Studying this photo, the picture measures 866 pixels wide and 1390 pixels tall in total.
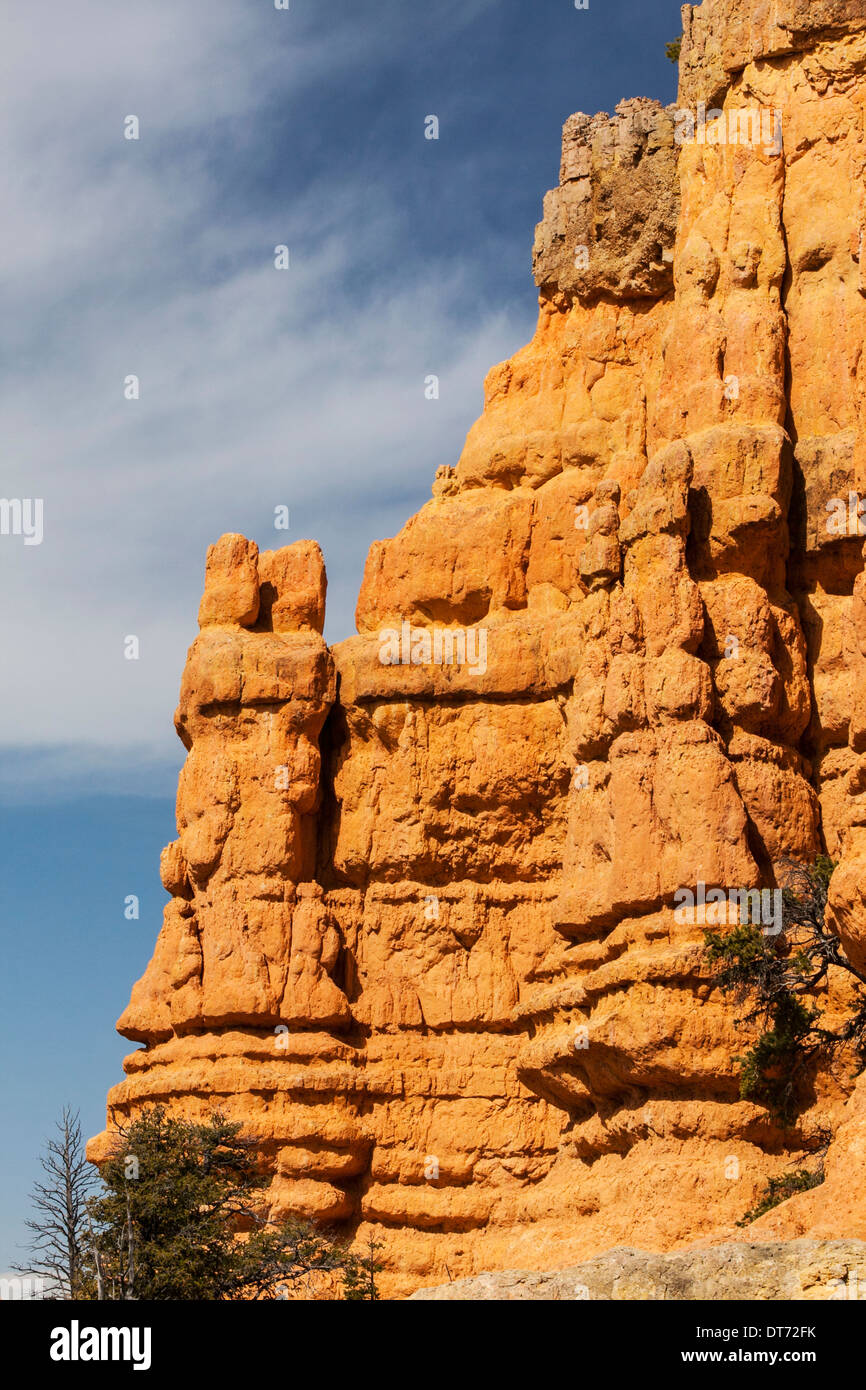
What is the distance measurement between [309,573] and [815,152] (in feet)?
44.7

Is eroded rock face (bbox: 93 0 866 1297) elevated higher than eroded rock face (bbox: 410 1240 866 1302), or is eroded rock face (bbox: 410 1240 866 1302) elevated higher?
eroded rock face (bbox: 93 0 866 1297)

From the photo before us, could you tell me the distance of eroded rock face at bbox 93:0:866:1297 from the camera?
3206 centimetres

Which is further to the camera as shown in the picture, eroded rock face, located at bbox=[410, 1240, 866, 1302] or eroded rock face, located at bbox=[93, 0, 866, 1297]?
eroded rock face, located at bbox=[93, 0, 866, 1297]

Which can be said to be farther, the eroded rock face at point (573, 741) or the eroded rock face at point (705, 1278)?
the eroded rock face at point (573, 741)

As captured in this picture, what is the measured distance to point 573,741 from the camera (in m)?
35.2

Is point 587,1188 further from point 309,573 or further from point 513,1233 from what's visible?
point 309,573

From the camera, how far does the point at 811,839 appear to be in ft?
107

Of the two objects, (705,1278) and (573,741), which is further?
(573,741)

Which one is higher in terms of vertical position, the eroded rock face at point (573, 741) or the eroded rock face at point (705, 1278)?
the eroded rock face at point (573, 741)

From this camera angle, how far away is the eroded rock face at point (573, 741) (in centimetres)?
3206

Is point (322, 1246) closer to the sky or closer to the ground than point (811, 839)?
closer to the ground

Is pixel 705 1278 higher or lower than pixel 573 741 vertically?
lower
